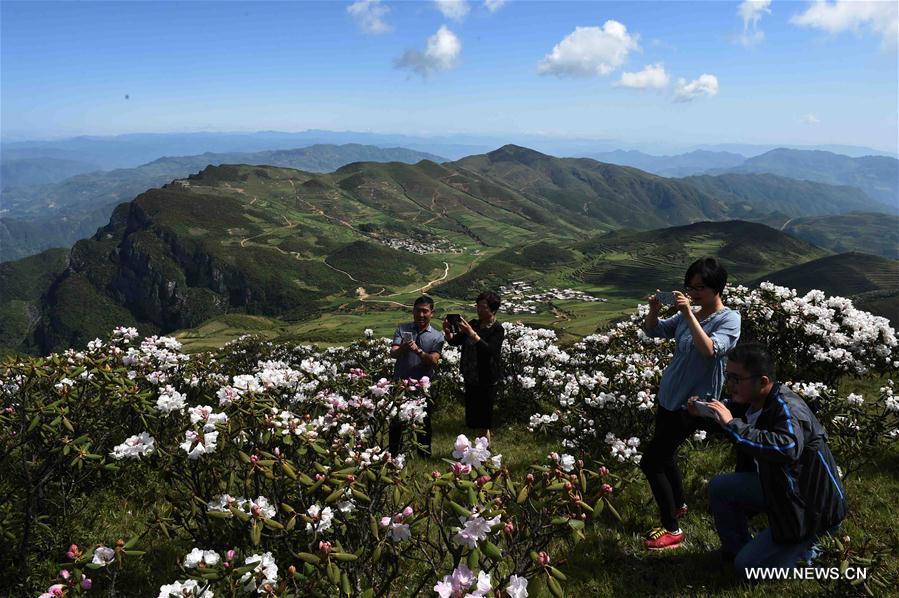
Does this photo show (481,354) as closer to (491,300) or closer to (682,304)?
(491,300)

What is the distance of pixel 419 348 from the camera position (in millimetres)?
8102

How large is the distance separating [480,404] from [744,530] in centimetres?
431

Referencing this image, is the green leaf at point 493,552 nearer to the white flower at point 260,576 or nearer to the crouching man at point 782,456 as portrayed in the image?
the white flower at point 260,576

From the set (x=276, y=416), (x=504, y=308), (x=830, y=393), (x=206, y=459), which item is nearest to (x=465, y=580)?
(x=276, y=416)

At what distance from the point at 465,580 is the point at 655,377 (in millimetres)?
Result: 7598

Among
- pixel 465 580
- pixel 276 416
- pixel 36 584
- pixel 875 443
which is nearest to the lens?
pixel 465 580

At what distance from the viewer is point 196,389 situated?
29.4 ft

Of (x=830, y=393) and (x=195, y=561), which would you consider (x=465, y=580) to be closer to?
(x=195, y=561)

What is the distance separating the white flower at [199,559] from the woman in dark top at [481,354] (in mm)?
4897

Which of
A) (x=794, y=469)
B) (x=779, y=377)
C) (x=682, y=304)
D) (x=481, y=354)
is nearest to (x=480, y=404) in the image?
(x=481, y=354)

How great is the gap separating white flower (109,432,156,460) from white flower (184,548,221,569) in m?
1.33

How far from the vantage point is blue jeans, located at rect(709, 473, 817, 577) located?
497 centimetres

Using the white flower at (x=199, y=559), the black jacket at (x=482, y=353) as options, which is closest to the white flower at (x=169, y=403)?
the white flower at (x=199, y=559)

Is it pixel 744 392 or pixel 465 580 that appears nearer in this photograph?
pixel 465 580
